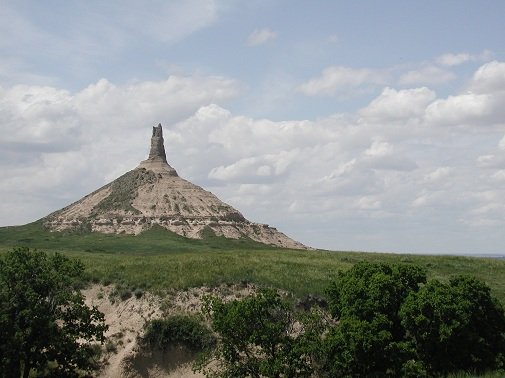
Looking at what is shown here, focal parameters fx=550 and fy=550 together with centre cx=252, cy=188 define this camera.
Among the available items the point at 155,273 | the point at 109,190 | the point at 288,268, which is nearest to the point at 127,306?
the point at 155,273

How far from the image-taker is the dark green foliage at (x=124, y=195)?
18000cm

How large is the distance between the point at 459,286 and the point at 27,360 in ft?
99.9

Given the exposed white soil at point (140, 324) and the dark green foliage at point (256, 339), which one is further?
the exposed white soil at point (140, 324)

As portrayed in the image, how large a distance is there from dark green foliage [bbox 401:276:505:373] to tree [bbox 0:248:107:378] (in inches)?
885

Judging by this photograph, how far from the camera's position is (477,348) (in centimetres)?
3656

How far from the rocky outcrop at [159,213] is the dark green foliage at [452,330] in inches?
4999

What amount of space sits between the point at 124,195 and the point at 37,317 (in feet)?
504

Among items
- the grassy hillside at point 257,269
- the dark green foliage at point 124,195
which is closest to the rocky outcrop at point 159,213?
the dark green foliage at point 124,195

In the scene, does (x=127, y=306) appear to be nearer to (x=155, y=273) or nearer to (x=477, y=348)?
(x=155, y=273)

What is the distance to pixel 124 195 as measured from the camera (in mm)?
188625

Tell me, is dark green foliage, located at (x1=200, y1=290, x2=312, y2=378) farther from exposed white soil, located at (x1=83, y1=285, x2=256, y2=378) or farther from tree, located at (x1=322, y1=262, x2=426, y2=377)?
exposed white soil, located at (x1=83, y1=285, x2=256, y2=378)

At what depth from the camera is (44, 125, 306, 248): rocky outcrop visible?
16725 centimetres

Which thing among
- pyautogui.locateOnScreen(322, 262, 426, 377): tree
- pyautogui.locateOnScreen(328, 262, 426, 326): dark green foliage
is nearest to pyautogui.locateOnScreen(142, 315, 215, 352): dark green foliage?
pyautogui.locateOnScreen(328, 262, 426, 326): dark green foliage

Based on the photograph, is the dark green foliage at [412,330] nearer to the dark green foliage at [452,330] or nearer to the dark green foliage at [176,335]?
the dark green foliage at [452,330]
